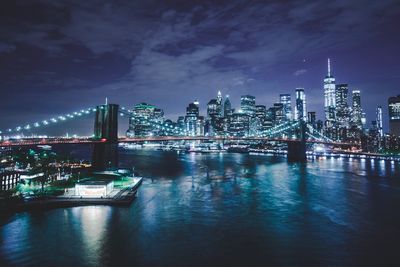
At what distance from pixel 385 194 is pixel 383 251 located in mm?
18310

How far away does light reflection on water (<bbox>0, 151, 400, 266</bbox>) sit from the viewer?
53.4 feet

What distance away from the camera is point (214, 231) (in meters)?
20.4

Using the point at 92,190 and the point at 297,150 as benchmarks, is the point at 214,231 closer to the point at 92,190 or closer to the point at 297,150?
the point at 92,190

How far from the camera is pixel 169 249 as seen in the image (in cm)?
1745

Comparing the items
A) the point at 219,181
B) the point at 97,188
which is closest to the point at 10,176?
the point at 97,188

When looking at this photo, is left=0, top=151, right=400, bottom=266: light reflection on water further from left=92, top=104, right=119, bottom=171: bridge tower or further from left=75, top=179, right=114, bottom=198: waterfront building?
left=92, top=104, right=119, bottom=171: bridge tower

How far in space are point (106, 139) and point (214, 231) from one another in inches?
1123

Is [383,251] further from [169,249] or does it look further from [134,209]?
[134,209]

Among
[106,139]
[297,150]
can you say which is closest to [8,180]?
[106,139]

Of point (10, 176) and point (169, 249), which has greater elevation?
point (10, 176)

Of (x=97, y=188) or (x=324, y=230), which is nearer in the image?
(x=324, y=230)

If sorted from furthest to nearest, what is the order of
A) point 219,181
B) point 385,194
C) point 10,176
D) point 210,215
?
point 219,181 < point 385,194 < point 10,176 < point 210,215

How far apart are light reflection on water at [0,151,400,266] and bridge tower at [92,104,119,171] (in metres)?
12.7

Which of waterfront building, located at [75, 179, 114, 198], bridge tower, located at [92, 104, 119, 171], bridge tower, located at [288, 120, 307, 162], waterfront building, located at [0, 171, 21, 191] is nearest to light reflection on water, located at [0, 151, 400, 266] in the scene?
waterfront building, located at [75, 179, 114, 198]
